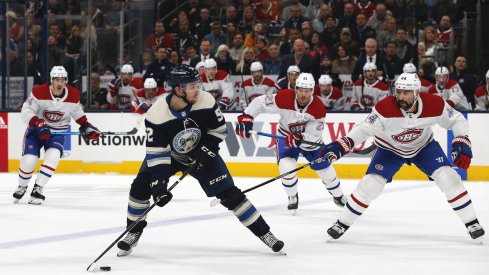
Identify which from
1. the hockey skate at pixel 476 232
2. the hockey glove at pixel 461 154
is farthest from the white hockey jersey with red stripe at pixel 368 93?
the hockey glove at pixel 461 154

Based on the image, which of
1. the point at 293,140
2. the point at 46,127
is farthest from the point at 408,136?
the point at 46,127

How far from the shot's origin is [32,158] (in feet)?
32.3

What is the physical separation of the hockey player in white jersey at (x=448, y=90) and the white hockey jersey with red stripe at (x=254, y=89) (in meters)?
2.06

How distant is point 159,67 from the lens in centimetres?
1438

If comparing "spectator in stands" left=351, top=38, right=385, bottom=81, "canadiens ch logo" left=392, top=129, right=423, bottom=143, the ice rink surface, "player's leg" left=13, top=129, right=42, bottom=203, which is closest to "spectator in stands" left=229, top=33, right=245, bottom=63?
"spectator in stands" left=351, top=38, right=385, bottom=81

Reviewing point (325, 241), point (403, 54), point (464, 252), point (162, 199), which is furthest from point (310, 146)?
point (403, 54)

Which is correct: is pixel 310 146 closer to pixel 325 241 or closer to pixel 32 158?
pixel 325 241

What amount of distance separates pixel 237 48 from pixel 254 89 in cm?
99

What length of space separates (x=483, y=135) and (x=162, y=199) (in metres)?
7.04

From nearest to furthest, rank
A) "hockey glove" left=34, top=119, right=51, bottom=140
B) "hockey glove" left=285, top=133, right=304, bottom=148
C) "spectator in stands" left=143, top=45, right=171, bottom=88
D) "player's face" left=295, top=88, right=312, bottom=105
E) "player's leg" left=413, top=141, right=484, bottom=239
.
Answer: "player's leg" left=413, top=141, right=484, bottom=239
"hockey glove" left=285, top=133, right=304, bottom=148
"player's face" left=295, top=88, right=312, bottom=105
"hockey glove" left=34, top=119, right=51, bottom=140
"spectator in stands" left=143, top=45, right=171, bottom=88

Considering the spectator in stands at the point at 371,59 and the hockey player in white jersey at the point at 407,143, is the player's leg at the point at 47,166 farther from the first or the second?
the spectator in stands at the point at 371,59

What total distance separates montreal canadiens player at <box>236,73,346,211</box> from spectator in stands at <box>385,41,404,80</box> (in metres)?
4.30

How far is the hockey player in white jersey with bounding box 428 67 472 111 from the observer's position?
1284cm

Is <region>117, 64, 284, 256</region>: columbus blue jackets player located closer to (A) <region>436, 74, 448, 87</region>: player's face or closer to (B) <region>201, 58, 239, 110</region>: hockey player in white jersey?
(A) <region>436, 74, 448, 87</region>: player's face
